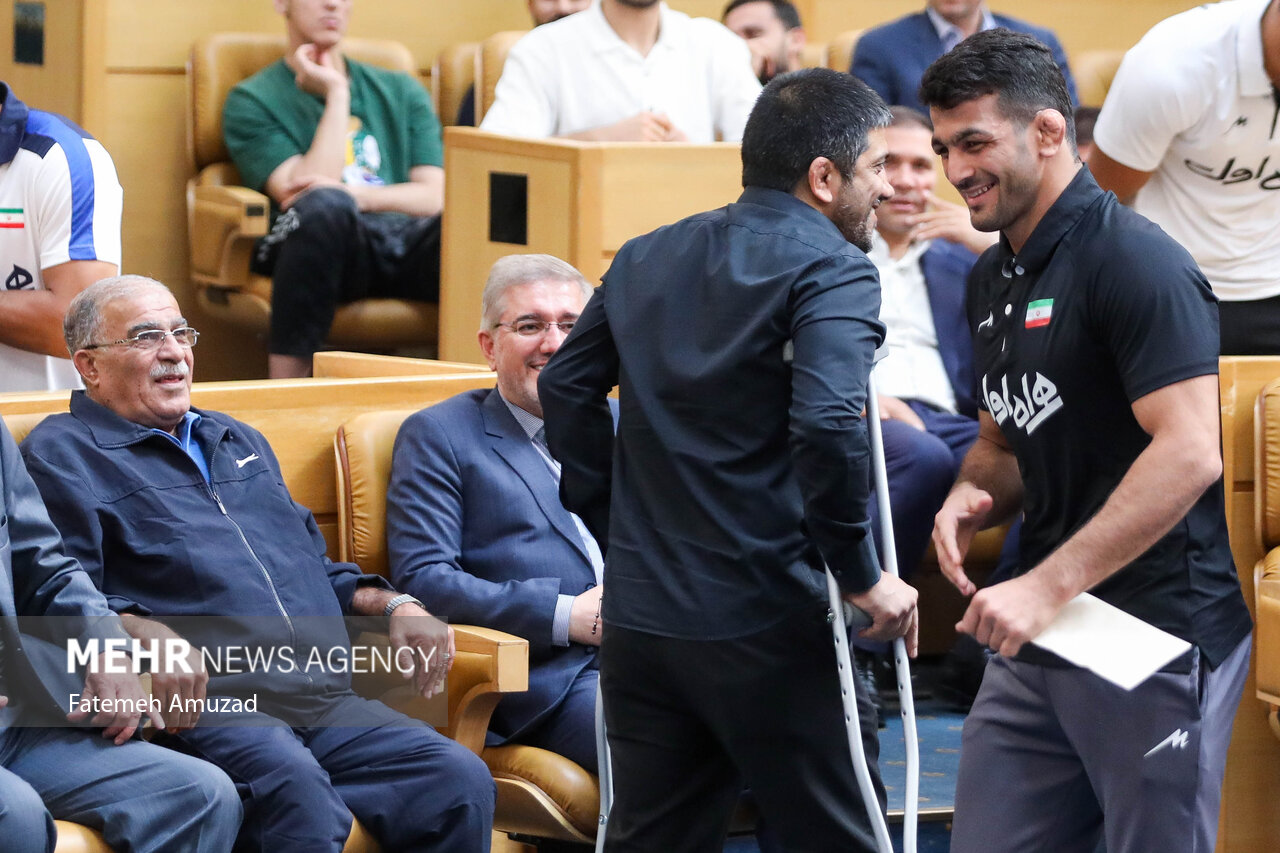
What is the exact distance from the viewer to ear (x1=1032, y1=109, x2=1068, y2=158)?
1946 millimetres

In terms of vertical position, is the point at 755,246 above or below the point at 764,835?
above

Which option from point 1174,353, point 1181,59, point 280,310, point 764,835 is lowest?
point 764,835

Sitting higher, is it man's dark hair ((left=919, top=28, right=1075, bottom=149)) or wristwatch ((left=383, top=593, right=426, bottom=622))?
man's dark hair ((left=919, top=28, right=1075, bottom=149))

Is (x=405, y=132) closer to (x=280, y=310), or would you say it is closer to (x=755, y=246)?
(x=280, y=310)

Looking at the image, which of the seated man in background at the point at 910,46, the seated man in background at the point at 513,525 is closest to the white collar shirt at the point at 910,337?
the seated man in background at the point at 910,46

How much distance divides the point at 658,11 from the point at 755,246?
259 cm

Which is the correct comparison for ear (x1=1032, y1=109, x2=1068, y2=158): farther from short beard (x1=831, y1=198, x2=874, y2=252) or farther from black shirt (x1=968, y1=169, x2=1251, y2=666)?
short beard (x1=831, y1=198, x2=874, y2=252)

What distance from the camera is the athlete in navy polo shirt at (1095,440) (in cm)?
180

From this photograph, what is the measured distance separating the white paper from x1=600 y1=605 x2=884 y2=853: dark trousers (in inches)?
10.1

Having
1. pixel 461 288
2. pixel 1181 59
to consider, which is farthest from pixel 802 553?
pixel 461 288

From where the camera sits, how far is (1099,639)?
69.6 inches

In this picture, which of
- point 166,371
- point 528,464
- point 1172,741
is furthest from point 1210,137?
point 166,371

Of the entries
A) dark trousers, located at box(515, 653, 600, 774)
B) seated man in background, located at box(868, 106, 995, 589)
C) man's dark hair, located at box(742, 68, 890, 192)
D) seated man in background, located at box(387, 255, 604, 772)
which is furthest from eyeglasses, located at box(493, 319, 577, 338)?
seated man in background, located at box(868, 106, 995, 589)

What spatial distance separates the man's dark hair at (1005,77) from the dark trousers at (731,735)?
61cm
